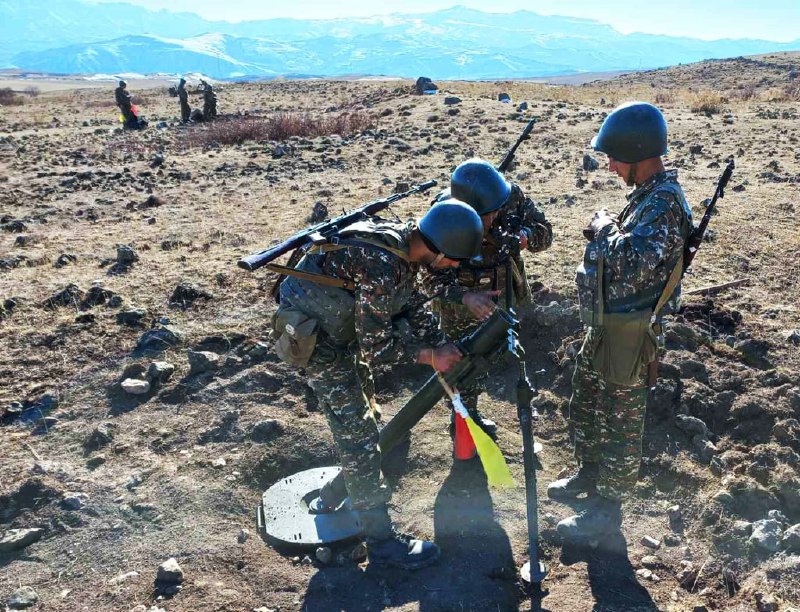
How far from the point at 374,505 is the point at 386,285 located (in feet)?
4.44

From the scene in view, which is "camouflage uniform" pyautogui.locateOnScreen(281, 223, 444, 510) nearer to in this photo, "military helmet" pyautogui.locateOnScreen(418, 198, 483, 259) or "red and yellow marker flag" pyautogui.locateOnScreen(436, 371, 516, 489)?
"military helmet" pyautogui.locateOnScreen(418, 198, 483, 259)

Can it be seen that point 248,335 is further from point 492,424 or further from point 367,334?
point 367,334

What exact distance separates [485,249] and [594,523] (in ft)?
5.53

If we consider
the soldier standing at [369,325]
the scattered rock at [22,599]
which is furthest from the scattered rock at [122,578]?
the soldier standing at [369,325]

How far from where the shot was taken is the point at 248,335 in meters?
5.88

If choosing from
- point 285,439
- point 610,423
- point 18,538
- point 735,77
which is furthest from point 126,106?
point 735,77

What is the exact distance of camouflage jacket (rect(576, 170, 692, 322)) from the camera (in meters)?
3.03

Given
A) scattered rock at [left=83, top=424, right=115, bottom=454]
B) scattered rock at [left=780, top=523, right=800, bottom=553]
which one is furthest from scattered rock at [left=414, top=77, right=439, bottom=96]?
scattered rock at [left=780, top=523, right=800, bottom=553]

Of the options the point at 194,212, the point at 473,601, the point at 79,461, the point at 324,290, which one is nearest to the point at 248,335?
the point at 79,461

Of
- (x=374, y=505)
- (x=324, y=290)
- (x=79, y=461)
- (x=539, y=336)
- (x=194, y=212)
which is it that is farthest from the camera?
(x=194, y=212)

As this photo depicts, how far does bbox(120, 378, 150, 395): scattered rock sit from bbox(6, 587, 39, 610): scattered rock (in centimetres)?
188

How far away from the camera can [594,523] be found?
3.67 meters

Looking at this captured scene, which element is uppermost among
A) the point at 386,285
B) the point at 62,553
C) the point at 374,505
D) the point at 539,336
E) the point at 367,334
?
the point at 386,285

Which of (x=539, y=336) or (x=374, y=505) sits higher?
(x=539, y=336)
